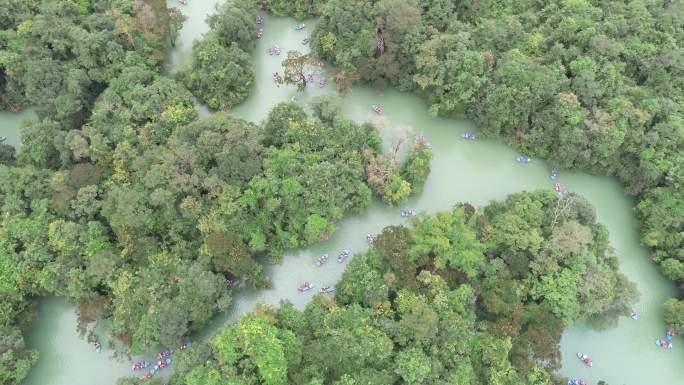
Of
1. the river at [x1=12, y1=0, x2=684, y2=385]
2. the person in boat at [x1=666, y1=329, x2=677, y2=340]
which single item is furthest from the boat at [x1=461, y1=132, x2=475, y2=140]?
the person in boat at [x1=666, y1=329, x2=677, y2=340]

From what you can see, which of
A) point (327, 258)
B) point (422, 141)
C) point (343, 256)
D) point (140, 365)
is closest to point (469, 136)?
point (422, 141)

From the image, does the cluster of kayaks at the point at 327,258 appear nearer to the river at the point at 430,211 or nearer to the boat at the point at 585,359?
the river at the point at 430,211

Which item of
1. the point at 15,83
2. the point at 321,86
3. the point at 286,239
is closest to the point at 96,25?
the point at 15,83

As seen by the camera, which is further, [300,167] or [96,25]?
[96,25]

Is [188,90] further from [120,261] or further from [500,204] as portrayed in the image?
[500,204]

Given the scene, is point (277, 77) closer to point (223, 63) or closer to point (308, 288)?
point (223, 63)

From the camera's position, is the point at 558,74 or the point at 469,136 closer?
the point at 558,74

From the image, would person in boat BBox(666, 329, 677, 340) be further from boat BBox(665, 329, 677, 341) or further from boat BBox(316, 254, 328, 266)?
boat BBox(316, 254, 328, 266)
